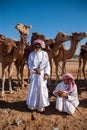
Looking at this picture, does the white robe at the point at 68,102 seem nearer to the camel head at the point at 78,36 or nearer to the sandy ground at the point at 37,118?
the sandy ground at the point at 37,118

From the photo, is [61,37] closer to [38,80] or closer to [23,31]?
[23,31]

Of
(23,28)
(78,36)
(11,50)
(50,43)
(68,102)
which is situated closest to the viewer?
(68,102)

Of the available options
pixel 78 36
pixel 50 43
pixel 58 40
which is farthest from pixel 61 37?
pixel 78 36

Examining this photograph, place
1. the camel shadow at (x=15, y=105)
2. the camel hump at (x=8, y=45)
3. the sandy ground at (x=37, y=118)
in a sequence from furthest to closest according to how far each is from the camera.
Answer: the camel hump at (x=8, y=45) < the camel shadow at (x=15, y=105) < the sandy ground at (x=37, y=118)

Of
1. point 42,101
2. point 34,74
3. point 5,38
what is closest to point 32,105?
point 42,101

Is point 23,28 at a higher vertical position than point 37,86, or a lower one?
higher

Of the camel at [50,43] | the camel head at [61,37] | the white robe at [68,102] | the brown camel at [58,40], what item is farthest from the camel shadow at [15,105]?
the camel head at [61,37]

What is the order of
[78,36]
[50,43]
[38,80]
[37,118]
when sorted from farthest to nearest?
[50,43], [78,36], [38,80], [37,118]

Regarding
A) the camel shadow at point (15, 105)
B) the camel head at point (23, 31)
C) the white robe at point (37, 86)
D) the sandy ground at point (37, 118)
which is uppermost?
the camel head at point (23, 31)

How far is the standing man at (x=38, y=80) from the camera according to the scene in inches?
344

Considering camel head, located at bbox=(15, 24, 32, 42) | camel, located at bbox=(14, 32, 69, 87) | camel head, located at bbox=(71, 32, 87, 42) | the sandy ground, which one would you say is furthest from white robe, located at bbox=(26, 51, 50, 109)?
camel head, located at bbox=(71, 32, 87, 42)

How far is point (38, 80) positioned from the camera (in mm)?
8758

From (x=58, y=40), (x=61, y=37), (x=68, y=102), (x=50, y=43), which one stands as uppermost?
(x=61, y=37)

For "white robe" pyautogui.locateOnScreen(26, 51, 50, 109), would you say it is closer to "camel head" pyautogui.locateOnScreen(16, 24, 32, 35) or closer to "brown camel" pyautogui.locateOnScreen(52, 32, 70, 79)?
"camel head" pyautogui.locateOnScreen(16, 24, 32, 35)
